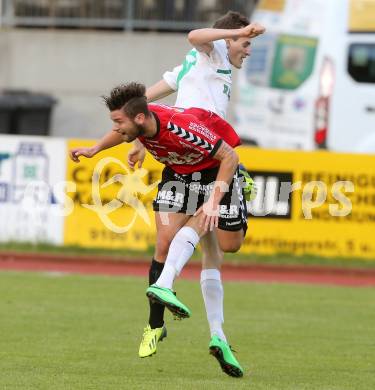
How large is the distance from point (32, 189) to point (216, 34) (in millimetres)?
9909

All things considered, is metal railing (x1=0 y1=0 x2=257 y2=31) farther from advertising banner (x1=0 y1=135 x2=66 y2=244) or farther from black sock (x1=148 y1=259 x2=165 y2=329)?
black sock (x1=148 y1=259 x2=165 y2=329)

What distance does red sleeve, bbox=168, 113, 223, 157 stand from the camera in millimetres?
A: 8445

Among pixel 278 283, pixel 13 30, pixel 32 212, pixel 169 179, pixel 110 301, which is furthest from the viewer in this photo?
pixel 13 30

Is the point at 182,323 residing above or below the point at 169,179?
below

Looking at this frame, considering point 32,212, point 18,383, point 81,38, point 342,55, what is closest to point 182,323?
point 18,383

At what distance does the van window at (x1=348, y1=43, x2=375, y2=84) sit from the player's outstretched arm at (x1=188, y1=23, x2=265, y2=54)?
11.3 meters

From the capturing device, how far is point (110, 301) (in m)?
13.7

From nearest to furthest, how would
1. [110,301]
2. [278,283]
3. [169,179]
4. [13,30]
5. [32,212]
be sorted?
[169,179] → [110,301] → [278,283] → [32,212] → [13,30]

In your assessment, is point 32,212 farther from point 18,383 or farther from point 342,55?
point 18,383

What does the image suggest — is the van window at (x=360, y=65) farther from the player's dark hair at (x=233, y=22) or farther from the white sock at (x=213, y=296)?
the white sock at (x=213, y=296)

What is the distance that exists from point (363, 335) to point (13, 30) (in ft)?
54.8

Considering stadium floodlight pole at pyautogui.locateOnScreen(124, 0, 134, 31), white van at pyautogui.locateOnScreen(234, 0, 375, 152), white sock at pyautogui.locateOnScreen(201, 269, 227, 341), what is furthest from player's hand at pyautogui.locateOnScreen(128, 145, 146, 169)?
stadium floodlight pole at pyautogui.locateOnScreen(124, 0, 134, 31)

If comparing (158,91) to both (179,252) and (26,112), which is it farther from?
(26,112)

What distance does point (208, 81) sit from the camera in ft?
30.7
